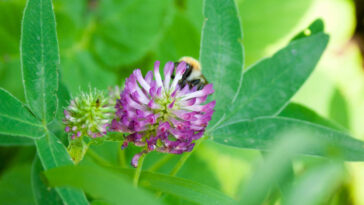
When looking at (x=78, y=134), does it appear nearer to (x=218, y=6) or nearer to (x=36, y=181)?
(x=36, y=181)

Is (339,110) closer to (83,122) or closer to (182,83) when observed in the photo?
(182,83)

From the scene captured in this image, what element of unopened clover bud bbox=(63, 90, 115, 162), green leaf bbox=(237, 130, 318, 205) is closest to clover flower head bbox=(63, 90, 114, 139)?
unopened clover bud bbox=(63, 90, 115, 162)

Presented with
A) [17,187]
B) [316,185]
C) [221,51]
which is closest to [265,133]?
[221,51]

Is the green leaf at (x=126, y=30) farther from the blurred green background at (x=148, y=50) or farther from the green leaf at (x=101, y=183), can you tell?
the green leaf at (x=101, y=183)

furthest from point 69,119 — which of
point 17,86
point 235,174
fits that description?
point 235,174

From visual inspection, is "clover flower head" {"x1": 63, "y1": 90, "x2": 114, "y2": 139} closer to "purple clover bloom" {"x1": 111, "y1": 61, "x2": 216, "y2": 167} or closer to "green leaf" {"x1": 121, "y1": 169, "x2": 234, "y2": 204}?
"purple clover bloom" {"x1": 111, "y1": 61, "x2": 216, "y2": 167}

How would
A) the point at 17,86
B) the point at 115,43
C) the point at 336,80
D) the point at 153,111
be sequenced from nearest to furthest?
1. the point at 153,111
2. the point at 17,86
3. the point at 115,43
4. the point at 336,80

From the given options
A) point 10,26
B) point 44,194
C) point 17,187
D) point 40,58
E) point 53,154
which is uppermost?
point 40,58

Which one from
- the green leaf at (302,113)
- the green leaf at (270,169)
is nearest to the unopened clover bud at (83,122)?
the green leaf at (270,169)
